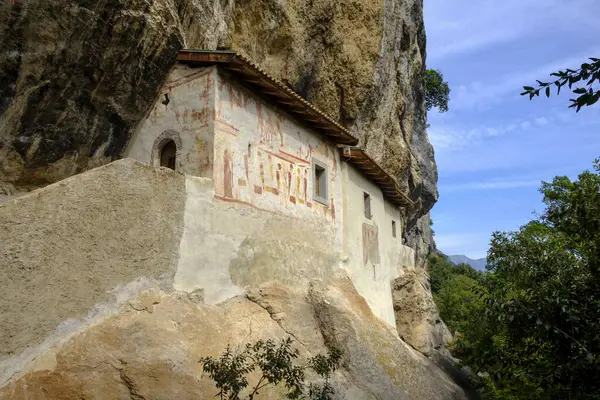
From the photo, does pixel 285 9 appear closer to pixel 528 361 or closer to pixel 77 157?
pixel 77 157

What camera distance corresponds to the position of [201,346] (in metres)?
8.05

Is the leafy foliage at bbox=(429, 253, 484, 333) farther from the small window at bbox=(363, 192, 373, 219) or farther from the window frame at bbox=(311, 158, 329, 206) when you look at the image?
the window frame at bbox=(311, 158, 329, 206)

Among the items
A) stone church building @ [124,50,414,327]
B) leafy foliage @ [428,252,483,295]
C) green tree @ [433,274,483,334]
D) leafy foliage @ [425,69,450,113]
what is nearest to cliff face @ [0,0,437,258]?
stone church building @ [124,50,414,327]

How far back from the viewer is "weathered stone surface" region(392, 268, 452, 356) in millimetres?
17688

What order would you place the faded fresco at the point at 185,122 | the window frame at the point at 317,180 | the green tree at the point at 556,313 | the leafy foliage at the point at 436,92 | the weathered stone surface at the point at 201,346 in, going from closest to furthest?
the weathered stone surface at the point at 201,346 → the green tree at the point at 556,313 → the faded fresco at the point at 185,122 → the window frame at the point at 317,180 → the leafy foliage at the point at 436,92

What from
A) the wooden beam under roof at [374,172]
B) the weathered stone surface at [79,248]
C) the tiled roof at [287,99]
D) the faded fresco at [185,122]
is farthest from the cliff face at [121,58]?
the wooden beam under roof at [374,172]

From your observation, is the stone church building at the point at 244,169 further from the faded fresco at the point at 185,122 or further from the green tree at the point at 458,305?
the green tree at the point at 458,305

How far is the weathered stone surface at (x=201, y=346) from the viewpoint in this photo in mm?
6805

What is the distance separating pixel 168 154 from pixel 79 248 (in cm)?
373

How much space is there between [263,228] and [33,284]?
489 cm

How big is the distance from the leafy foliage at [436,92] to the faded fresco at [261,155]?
25691 millimetres

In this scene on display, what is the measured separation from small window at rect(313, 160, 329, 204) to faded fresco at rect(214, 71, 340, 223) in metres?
0.20

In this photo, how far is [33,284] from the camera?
6.97 meters

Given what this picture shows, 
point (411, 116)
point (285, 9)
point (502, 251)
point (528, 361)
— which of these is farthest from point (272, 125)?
point (411, 116)
